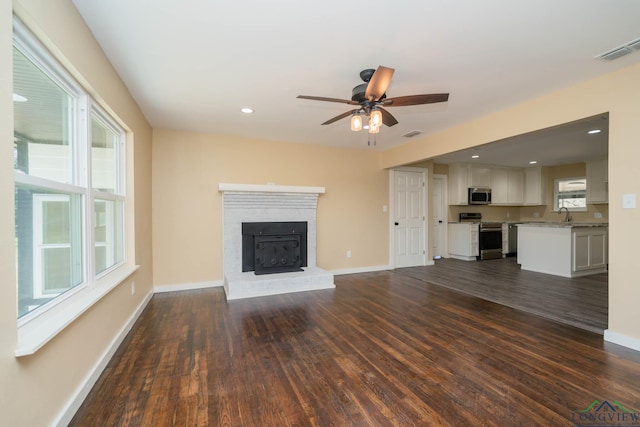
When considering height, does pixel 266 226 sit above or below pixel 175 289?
above

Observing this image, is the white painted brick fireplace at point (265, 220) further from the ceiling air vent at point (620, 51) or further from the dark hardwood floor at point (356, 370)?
the ceiling air vent at point (620, 51)

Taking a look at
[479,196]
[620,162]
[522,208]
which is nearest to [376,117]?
[620,162]

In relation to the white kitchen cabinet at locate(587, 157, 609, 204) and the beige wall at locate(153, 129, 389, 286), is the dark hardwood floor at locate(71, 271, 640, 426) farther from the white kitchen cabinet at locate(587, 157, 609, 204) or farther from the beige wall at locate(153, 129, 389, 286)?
the white kitchen cabinet at locate(587, 157, 609, 204)

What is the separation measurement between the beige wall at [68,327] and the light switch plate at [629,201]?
4097 millimetres

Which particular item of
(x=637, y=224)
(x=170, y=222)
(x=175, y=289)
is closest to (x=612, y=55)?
(x=637, y=224)

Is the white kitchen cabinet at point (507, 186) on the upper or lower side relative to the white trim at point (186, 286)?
upper

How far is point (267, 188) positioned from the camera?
15.0 ft

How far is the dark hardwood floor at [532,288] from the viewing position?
10.5 ft

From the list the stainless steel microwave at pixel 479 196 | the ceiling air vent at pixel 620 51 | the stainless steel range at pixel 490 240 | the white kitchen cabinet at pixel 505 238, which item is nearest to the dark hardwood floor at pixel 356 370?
the ceiling air vent at pixel 620 51

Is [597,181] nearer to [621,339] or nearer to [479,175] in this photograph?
[479,175]

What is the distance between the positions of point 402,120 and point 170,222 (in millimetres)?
3627

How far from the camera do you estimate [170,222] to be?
4.29 meters

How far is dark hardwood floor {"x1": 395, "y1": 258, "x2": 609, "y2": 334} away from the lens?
10.5 ft

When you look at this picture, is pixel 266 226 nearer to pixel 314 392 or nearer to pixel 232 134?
pixel 232 134
